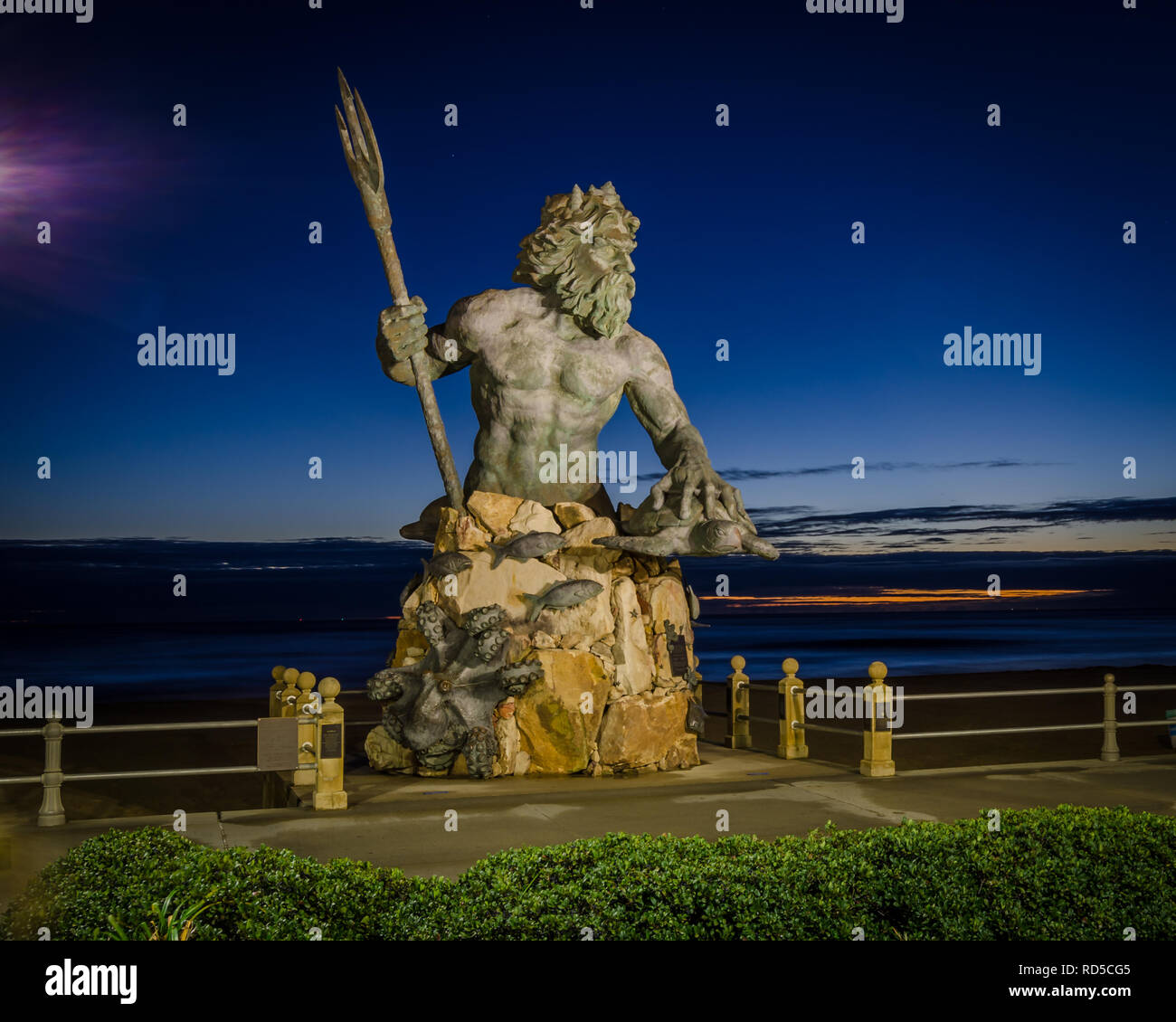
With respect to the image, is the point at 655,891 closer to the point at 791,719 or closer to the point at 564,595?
the point at 564,595

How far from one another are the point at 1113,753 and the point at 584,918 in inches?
317

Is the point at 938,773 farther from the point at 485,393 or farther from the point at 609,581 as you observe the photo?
the point at 485,393

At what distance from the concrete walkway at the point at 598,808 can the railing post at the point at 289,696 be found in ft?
2.57

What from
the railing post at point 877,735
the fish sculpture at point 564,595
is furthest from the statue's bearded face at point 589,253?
the railing post at point 877,735

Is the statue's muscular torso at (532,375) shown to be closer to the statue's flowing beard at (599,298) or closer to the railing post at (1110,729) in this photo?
the statue's flowing beard at (599,298)

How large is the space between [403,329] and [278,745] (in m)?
3.27

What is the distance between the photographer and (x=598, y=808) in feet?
25.8

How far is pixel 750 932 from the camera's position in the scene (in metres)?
4.64

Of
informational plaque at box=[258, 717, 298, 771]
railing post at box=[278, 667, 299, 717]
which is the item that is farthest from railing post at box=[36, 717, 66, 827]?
railing post at box=[278, 667, 299, 717]

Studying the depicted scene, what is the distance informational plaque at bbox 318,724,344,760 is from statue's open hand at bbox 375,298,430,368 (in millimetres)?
2879

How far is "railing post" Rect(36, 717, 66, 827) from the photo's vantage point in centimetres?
776

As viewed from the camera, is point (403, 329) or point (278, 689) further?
point (278, 689)

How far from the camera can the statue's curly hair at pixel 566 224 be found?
346 inches

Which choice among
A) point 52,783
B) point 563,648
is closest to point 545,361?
point 563,648
